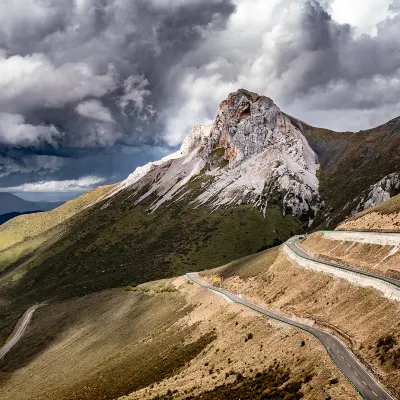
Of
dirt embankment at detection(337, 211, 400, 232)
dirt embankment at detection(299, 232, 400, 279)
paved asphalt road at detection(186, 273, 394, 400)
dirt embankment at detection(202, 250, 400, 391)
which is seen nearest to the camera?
paved asphalt road at detection(186, 273, 394, 400)

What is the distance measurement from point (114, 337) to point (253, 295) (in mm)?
32514

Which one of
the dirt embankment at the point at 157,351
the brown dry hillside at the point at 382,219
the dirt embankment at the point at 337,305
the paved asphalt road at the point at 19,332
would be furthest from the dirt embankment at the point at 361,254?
the paved asphalt road at the point at 19,332

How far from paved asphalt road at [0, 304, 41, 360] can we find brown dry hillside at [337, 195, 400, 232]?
9142cm

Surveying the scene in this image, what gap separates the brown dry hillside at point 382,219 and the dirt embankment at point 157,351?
29.6 metres

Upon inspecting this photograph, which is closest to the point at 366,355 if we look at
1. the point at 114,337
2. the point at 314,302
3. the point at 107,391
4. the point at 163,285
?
the point at 314,302

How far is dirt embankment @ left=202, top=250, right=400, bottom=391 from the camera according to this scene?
111 ft

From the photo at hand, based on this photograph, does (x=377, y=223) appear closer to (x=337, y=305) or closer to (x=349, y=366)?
(x=337, y=305)

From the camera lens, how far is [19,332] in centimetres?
11950

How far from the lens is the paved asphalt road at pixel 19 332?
10574 cm

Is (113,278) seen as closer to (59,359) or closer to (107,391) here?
(59,359)

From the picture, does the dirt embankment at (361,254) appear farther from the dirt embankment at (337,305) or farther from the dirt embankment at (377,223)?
the dirt embankment at (337,305)

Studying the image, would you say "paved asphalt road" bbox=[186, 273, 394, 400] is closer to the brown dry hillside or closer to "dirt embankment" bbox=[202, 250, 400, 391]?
→ "dirt embankment" bbox=[202, 250, 400, 391]

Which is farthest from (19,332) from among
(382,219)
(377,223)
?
(382,219)

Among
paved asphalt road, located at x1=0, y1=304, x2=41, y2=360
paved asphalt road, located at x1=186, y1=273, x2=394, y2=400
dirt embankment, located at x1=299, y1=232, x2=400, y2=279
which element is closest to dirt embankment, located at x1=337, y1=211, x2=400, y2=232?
dirt embankment, located at x1=299, y1=232, x2=400, y2=279
